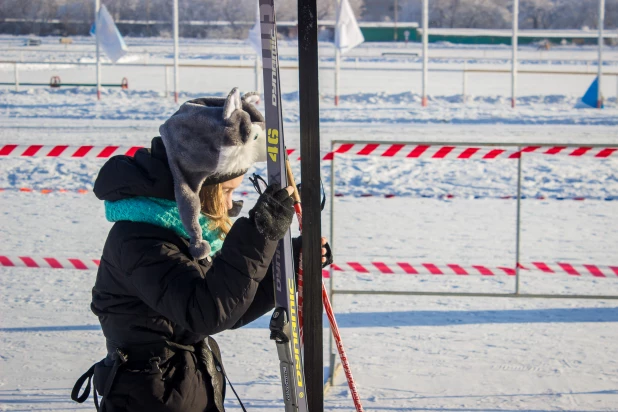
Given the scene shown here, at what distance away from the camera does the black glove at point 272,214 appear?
212cm

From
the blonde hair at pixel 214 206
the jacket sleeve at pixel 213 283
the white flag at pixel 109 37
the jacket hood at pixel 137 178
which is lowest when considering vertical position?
the jacket sleeve at pixel 213 283

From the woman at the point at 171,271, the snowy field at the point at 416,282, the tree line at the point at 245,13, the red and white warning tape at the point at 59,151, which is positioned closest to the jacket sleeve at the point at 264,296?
the woman at the point at 171,271

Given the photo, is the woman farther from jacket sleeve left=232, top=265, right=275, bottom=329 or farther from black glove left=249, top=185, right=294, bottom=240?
jacket sleeve left=232, top=265, right=275, bottom=329

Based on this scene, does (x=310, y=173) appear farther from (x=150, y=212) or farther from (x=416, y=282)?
(x=416, y=282)

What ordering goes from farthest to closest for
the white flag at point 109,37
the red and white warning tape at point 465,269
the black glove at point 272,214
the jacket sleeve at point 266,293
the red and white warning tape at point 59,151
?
the white flag at point 109,37, the red and white warning tape at point 59,151, the red and white warning tape at point 465,269, the jacket sleeve at point 266,293, the black glove at point 272,214

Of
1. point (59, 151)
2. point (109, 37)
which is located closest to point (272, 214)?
point (59, 151)

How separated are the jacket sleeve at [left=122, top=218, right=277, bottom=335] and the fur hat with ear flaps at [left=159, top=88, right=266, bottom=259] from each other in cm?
15

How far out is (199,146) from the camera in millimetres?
2264

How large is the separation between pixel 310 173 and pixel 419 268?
4.77m

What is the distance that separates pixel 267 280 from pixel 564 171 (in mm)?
9833

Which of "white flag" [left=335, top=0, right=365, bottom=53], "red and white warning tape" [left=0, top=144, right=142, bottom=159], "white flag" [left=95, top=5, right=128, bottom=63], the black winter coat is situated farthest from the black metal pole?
"white flag" [left=95, top=5, right=128, bottom=63]

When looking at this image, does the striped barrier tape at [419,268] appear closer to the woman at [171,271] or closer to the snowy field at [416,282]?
the snowy field at [416,282]

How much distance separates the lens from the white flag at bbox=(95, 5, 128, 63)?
73.3 feet

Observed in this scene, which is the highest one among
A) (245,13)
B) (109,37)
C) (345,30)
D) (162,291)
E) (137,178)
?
(245,13)
